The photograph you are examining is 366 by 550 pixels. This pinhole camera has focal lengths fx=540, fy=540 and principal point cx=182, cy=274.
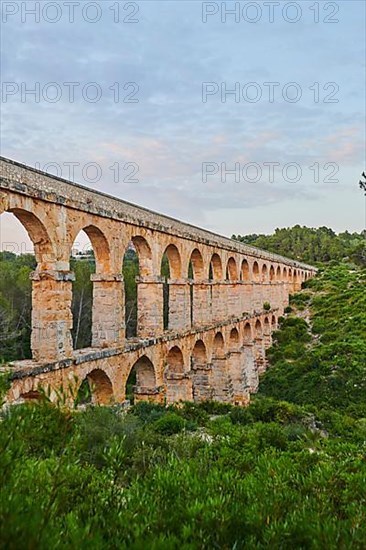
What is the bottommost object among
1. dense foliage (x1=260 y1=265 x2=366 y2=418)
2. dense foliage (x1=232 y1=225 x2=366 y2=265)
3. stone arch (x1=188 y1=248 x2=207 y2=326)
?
dense foliage (x1=260 y1=265 x2=366 y2=418)

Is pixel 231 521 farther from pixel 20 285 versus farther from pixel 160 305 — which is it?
pixel 20 285

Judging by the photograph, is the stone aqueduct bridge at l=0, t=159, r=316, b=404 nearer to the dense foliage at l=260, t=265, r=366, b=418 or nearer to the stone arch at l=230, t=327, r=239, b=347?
the stone arch at l=230, t=327, r=239, b=347

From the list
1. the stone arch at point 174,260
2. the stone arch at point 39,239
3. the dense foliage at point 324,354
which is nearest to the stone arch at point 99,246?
the stone arch at point 39,239

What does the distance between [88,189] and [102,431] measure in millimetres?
5888

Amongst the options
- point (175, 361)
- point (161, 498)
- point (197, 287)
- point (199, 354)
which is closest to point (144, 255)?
point (175, 361)

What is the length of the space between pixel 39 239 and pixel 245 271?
64.1 feet

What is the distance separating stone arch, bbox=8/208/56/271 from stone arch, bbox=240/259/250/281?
60.6ft

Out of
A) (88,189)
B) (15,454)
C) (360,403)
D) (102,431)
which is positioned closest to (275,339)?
(360,403)

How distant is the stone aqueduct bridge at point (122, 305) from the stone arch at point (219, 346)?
0.14 feet

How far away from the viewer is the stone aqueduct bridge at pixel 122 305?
10234mm

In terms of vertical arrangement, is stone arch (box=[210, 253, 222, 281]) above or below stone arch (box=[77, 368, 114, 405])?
above

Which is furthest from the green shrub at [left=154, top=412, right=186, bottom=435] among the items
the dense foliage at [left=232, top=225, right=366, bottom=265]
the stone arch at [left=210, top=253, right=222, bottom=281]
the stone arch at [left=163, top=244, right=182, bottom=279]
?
the dense foliage at [left=232, top=225, right=366, bottom=265]

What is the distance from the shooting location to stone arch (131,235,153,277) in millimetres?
15099

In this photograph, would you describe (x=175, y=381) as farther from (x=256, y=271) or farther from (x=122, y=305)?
(x=256, y=271)
